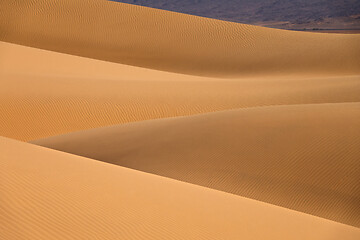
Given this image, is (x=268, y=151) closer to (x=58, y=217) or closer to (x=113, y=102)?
(x=58, y=217)

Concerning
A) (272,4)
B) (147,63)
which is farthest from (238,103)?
(272,4)

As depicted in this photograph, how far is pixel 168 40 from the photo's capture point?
94.3ft

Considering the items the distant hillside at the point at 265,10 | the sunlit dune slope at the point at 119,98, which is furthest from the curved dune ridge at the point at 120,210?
the distant hillside at the point at 265,10

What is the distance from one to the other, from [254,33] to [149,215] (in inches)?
1040

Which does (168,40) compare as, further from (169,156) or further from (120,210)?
(120,210)

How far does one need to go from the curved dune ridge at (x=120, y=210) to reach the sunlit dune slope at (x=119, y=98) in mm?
6209

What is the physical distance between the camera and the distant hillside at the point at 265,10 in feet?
349

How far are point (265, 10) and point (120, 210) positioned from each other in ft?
433

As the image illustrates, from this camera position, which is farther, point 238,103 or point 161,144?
point 238,103

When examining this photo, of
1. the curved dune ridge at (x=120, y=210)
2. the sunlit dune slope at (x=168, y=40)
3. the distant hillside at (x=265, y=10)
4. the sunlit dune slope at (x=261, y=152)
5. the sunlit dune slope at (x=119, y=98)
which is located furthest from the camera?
the distant hillside at (x=265, y=10)

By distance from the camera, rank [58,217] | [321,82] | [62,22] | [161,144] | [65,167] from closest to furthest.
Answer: [58,217]
[65,167]
[161,144]
[321,82]
[62,22]

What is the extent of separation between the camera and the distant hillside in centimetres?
10625

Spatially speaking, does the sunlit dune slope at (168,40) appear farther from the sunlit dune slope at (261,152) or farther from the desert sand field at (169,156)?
the sunlit dune slope at (261,152)

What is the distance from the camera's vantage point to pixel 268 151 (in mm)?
8328
